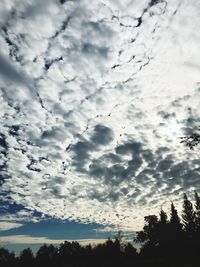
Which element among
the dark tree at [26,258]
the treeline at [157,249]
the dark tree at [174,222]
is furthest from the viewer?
the dark tree at [26,258]

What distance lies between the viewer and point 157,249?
8975 cm

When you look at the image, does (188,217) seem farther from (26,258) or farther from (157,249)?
(26,258)

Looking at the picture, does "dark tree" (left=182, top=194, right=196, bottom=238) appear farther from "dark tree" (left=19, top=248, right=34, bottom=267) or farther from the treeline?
"dark tree" (left=19, top=248, right=34, bottom=267)

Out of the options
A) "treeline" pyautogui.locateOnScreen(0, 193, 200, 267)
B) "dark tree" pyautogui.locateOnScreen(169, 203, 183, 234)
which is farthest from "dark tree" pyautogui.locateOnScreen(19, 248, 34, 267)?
"dark tree" pyautogui.locateOnScreen(169, 203, 183, 234)

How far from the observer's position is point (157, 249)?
8975 centimetres

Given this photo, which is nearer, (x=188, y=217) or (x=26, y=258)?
(x=188, y=217)

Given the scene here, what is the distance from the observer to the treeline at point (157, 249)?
231ft

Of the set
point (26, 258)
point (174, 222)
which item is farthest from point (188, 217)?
point (26, 258)

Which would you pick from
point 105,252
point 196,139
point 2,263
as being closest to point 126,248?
point 105,252

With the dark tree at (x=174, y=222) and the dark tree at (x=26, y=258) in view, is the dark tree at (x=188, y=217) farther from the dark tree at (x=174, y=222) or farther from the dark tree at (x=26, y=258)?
the dark tree at (x=26, y=258)

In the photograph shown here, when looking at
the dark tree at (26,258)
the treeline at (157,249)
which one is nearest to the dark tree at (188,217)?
the treeline at (157,249)

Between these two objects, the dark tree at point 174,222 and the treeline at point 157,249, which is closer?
the treeline at point 157,249

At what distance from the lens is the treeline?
231 ft

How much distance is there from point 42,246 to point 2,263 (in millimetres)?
23053
